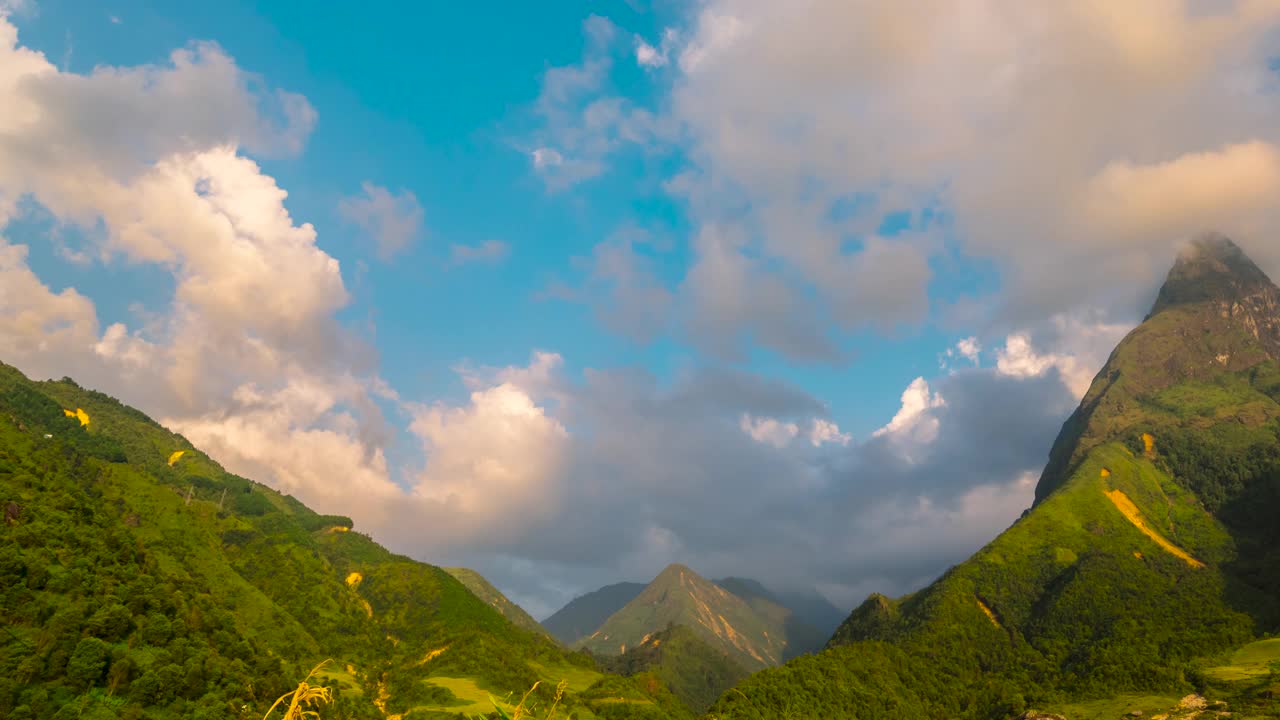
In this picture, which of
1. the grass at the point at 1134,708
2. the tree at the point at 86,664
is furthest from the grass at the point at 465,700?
the grass at the point at 1134,708

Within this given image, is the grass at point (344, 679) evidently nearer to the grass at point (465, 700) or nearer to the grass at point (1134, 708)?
the grass at point (465, 700)

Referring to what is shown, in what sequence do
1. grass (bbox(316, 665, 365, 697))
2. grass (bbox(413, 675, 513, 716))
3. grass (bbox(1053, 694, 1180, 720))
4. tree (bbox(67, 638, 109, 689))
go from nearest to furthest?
tree (bbox(67, 638, 109, 689)) → grass (bbox(316, 665, 365, 697)) → grass (bbox(413, 675, 513, 716)) → grass (bbox(1053, 694, 1180, 720))

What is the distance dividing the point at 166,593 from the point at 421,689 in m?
73.5

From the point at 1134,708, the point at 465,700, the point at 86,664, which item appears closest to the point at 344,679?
the point at 465,700

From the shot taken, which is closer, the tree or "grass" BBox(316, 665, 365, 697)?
the tree

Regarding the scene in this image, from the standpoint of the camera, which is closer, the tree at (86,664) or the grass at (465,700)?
the tree at (86,664)

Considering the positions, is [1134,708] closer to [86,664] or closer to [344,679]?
[344,679]

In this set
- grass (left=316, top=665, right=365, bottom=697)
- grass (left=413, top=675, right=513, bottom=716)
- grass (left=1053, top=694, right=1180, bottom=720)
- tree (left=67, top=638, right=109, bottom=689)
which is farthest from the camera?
grass (left=1053, top=694, right=1180, bottom=720)

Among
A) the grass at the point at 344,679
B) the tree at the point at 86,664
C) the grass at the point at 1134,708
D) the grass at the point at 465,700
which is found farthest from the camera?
the grass at the point at 1134,708

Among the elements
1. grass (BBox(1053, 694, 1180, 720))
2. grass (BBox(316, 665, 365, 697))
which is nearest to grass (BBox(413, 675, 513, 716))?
grass (BBox(316, 665, 365, 697))

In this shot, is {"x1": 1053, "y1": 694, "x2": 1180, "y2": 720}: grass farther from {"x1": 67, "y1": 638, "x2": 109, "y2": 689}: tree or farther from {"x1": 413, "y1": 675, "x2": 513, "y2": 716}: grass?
{"x1": 67, "y1": 638, "x2": 109, "y2": 689}: tree

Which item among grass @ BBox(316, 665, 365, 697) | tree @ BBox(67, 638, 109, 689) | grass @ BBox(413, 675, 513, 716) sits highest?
tree @ BBox(67, 638, 109, 689)

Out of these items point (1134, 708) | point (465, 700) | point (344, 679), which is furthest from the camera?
point (1134, 708)

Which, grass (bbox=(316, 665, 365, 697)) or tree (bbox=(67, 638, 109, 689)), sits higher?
tree (bbox=(67, 638, 109, 689))
